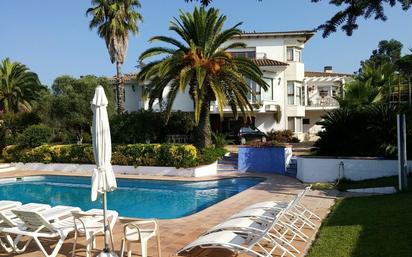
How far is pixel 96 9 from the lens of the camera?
96.6 ft

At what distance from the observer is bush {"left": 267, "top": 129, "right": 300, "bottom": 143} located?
32.7 m

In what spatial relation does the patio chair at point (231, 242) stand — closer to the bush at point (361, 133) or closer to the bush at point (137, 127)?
the bush at point (361, 133)

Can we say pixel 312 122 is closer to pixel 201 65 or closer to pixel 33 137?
pixel 201 65

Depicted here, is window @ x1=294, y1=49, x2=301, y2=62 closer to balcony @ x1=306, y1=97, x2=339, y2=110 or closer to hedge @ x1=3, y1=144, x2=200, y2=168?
balcony @ x1=306, y1=97, x2=339, y2=110

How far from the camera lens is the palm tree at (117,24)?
29562 mm

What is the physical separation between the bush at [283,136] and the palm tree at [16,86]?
23.0m

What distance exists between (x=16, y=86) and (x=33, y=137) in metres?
15.4

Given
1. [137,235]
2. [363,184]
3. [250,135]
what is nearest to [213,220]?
[137,235]

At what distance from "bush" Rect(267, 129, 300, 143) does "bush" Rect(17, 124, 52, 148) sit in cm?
1645

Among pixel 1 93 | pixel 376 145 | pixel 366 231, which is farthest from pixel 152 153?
pixel 1 93

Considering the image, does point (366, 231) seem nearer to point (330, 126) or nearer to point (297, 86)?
point (330, 126)

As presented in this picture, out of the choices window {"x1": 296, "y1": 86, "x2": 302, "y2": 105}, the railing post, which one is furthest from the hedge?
window {"x1": 296, "y1": 86, "x2": 302, "y2": 105}

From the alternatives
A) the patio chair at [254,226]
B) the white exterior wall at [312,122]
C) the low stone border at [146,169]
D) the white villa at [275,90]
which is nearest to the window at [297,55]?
the white villa at [275,90]

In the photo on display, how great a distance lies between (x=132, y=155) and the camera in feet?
74.1
